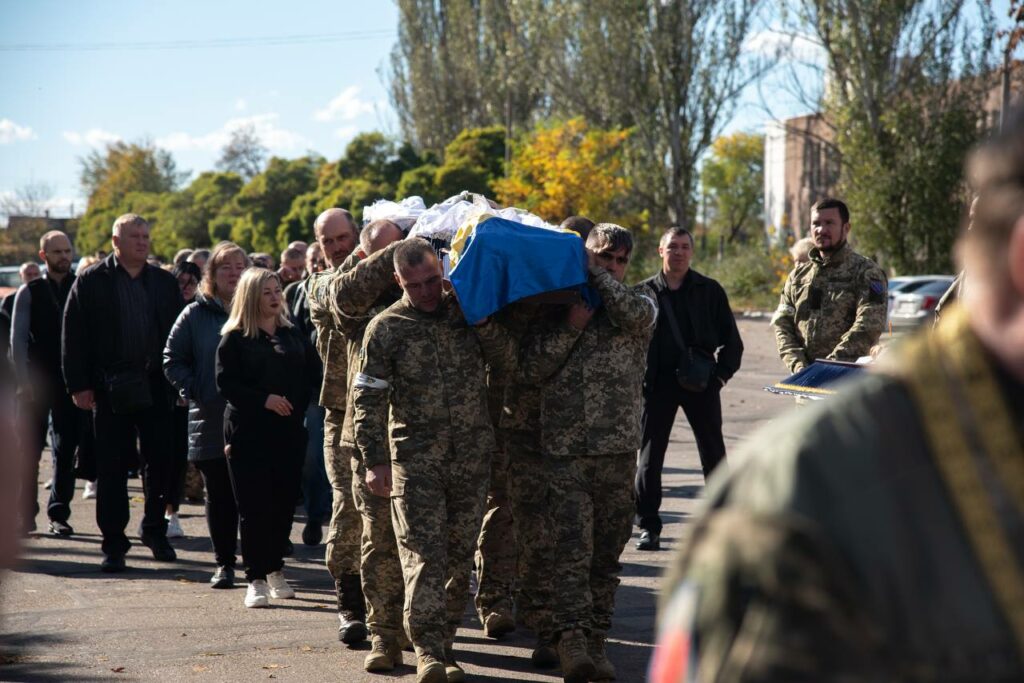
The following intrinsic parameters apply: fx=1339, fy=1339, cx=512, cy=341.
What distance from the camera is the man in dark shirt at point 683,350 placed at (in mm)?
8297

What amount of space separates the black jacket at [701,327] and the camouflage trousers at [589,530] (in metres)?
2.44

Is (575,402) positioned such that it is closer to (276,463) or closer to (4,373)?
(276,463)

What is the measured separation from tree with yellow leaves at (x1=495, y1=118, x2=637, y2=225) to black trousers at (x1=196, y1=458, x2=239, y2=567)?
1300 inches

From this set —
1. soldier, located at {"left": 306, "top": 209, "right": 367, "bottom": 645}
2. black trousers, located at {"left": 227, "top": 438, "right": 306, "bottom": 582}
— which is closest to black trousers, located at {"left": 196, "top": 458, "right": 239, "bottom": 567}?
black trousers, located at {"left": 227, "top": 438, "right": 306, "bottom": 582}

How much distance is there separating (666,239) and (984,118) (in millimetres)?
32196

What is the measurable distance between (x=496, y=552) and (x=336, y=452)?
96cm

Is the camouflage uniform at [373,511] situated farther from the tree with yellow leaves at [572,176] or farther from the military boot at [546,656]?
the tree with yellow leaves at [572,176]

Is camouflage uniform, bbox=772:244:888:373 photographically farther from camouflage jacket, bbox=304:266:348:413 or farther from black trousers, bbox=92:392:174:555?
black trousers, bbox=92:392:174:555

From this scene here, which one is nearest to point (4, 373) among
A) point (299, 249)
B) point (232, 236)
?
point (299, 249)

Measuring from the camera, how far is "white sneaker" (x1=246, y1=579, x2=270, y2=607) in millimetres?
7309

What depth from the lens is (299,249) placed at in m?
11.5

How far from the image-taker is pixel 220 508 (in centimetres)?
779

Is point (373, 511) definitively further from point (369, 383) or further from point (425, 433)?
point (369, 383)

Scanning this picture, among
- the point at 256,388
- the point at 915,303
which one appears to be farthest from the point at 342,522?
the point at 915,303
